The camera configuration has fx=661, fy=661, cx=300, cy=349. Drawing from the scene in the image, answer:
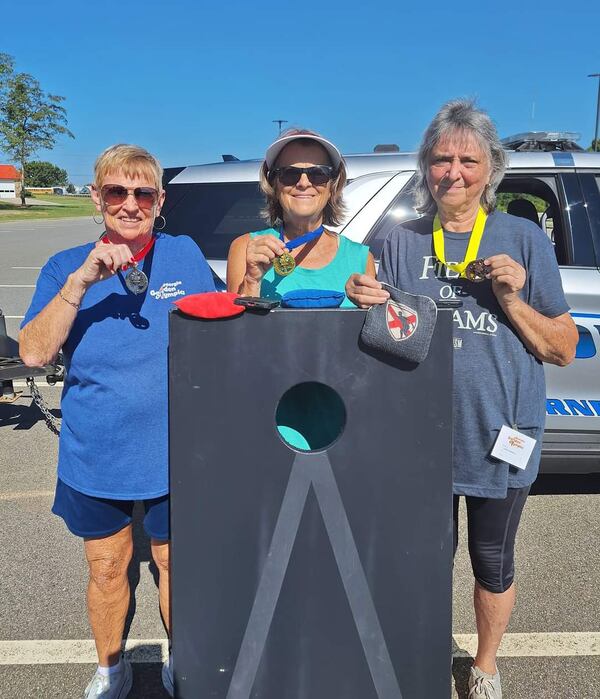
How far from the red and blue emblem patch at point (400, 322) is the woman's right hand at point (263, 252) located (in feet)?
1.48

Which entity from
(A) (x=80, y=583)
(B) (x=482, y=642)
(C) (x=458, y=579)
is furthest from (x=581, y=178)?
(A) (x=80, y=583)

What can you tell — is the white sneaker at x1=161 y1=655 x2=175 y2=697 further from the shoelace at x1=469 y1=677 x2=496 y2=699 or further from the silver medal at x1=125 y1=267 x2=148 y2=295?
the silver medal at x1=125 y1=267 x2=148 y2=295

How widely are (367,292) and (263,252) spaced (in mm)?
384

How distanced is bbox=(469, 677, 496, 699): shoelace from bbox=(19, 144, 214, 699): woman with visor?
1.23 meters

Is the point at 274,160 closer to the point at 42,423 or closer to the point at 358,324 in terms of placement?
the point at 358,324

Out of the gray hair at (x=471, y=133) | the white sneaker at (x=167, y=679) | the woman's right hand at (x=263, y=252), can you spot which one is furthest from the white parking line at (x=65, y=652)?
the gray hair at (x=471, y=133)

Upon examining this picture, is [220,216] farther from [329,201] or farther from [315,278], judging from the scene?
[315,278]

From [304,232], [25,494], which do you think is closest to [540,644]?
[304,232]

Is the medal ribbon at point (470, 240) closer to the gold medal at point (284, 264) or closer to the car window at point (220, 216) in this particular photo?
the gold medal at point (284, 264)

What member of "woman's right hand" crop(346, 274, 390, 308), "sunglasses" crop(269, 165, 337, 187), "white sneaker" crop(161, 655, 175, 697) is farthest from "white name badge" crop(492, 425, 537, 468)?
"white sneaker" crop(161, 655, 175, 697)

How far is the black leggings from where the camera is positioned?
2057 mm

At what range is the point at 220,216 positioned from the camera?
3631mm

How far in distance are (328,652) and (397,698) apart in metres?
0.20

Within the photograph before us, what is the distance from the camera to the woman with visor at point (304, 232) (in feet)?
6.35
